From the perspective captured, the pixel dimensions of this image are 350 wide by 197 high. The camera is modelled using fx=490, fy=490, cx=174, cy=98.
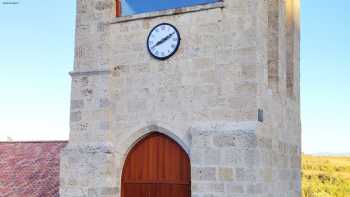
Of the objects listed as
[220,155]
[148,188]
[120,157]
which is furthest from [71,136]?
[220,155]

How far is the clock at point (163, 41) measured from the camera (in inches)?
267

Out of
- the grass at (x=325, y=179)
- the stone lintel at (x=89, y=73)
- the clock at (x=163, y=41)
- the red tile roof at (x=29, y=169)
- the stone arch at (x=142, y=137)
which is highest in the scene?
the clock at (x=163, y=41)

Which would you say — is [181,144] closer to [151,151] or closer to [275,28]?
[151,151]

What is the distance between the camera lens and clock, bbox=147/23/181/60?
22.2 feet

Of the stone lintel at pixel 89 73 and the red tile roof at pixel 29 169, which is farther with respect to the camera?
the red tile roof at pixel 29 169

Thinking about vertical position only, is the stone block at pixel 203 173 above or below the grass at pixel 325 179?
above

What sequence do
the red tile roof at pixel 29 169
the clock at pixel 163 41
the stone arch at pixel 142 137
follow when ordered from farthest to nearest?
the red tile roof at pixel 29 169, the clock at pixel 163 41, the stone arch at pixel 142 137

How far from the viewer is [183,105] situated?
6621mm

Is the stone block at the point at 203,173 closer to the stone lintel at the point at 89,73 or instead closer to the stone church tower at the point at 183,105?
the stone church tower at the point at 183,105

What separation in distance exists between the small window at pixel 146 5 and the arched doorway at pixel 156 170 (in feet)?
5.97

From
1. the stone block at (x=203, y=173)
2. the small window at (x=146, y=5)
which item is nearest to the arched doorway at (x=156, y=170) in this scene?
the stone block at (x=203, y=173)

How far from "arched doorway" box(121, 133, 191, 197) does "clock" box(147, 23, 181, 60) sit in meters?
1.14

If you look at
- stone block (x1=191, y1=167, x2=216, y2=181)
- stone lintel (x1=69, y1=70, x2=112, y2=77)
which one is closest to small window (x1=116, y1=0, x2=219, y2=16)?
stone lintel (x1=69, y1=70, x2=112, y2=77)

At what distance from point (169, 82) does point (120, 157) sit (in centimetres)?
132
